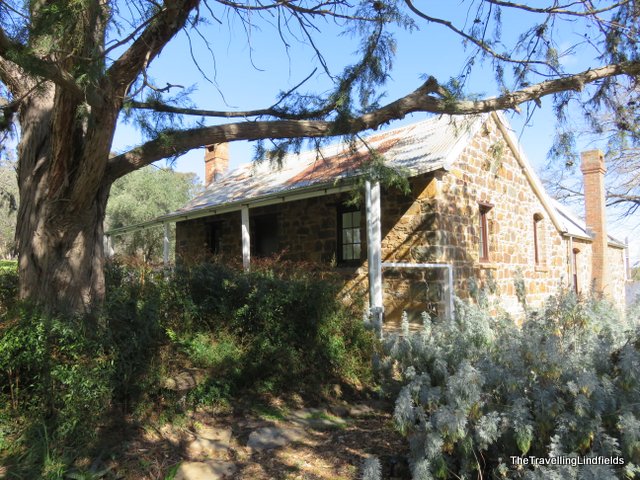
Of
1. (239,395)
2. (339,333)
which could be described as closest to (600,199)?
(339,333)

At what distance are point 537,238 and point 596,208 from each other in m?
6.33

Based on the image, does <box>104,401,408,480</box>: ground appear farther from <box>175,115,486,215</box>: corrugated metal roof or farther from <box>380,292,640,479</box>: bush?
<box>175,115,486,215</box>: corrugated metal roof

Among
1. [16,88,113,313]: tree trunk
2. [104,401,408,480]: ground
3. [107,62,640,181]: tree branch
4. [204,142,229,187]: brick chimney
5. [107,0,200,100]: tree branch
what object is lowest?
[104,401,408,480]: ground

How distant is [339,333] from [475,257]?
15.9 feet

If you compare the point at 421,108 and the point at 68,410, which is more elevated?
the point at 421,108

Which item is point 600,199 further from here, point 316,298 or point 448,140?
point 316,298

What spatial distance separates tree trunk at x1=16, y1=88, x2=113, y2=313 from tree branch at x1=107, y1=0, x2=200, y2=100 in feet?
1.71

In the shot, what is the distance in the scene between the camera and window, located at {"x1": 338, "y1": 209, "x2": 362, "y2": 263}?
33.0 ft

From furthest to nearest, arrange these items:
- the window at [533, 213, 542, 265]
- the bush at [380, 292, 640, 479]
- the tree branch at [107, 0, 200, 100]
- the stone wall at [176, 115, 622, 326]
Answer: the window at [533, 213, 542, 265], the stone wall at [176, 115, 622, 326], the tree branch at [107, 0, 200, 100], the bush at [380, 292, 640, 479]

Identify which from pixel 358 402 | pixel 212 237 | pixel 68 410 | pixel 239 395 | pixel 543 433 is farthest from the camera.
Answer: pixel 212 237

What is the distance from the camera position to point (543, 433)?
9.30ft

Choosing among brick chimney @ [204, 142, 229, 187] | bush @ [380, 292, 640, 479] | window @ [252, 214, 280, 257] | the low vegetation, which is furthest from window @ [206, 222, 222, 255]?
bush @ [380, 292, 640, 479]

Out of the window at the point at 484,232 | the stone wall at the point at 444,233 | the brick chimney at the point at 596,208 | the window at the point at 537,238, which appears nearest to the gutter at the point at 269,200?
the stone wall at the point at 444,233

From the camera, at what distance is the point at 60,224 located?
14.1 ft
